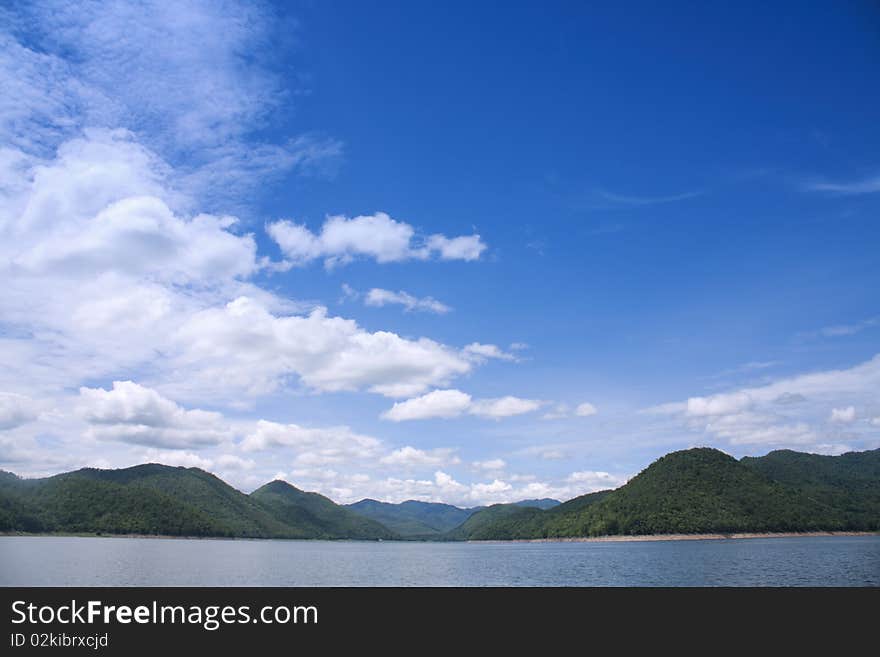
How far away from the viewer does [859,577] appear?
253 ft
